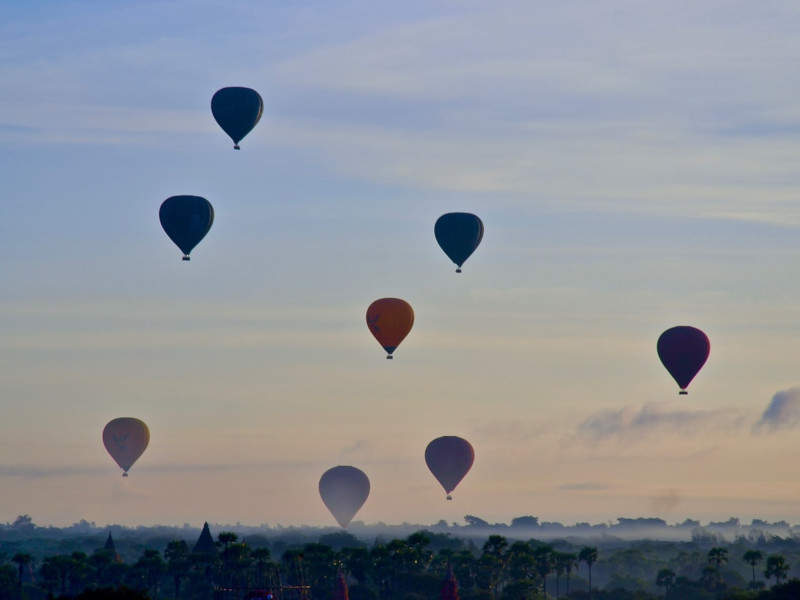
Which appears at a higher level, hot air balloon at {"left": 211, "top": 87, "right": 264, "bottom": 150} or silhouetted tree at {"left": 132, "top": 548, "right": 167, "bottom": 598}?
hot air balloon at {"left": 211, "top": 87, "right": 264, "bottom": 150}

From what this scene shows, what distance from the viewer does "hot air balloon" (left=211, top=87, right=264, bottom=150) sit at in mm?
117188

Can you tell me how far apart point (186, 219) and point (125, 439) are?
4918 cm

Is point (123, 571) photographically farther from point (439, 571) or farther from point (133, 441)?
point (439, 571)

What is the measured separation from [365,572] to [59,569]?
34.0 meters

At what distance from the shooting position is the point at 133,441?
16150 cm

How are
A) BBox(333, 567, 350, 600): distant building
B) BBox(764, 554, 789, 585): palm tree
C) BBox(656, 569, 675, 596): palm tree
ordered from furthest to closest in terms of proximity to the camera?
BBox(656, 569, 675, 596): palm tree
BBox(764, 554, 789, 585): palm tree
BBox(333, 567, 350, 600): distant building

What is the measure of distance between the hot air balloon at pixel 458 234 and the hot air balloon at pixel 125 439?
166 feet

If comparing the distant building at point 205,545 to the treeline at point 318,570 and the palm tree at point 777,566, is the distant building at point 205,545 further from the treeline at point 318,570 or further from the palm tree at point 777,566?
the palm tree at point 777,566

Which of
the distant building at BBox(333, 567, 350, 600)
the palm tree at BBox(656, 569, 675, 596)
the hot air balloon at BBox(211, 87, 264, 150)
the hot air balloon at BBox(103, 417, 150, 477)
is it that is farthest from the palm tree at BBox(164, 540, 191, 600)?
the palm tree at BBox(656, 569, 675, 596)

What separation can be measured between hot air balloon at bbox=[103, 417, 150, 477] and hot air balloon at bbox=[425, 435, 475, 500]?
31992 millimetres

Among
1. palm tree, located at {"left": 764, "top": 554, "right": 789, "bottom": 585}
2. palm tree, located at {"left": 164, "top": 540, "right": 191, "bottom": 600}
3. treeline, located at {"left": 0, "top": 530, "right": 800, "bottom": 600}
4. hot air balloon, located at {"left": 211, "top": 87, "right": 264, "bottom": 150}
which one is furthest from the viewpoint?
palm tree, located at {"left": 164, "top": 540, "right": 191, "bottom": 600}

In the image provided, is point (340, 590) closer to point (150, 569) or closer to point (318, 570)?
point (318, 570)

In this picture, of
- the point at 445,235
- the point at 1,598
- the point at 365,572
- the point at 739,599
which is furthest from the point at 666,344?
the point at 1,598

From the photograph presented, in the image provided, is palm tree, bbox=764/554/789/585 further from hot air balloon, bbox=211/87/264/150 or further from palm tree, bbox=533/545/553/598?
hot air balloon, bbox=211/87/264/150
